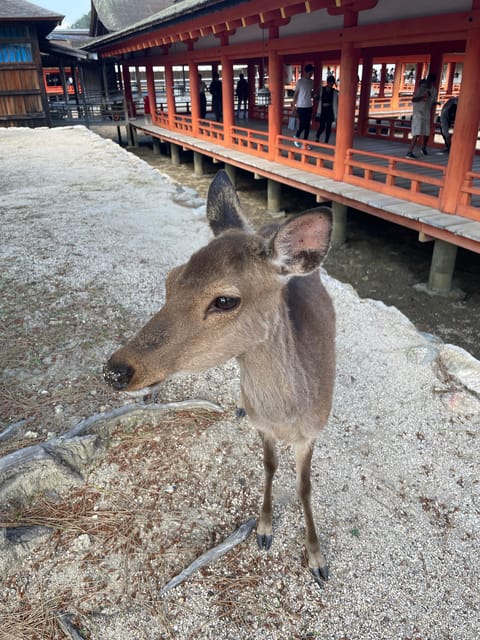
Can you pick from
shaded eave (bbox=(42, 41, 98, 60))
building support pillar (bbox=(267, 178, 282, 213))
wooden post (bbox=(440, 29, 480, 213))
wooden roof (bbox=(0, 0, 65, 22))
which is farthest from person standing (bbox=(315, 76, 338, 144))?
shaded eave (bbox=(42, 41, 98, 60))

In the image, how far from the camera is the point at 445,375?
4180 millimetres

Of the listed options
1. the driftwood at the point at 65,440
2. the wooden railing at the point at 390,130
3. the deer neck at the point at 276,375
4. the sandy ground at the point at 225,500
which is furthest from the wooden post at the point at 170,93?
the deer neck at the point at 276,375

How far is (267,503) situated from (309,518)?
258 mm

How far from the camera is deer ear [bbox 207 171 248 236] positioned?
233 centimetres

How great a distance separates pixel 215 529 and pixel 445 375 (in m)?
2.62

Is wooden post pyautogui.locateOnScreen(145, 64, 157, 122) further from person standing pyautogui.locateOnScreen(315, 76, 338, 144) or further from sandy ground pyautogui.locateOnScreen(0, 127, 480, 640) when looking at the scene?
sandy ground pyautogui.locateOnScreen(0, 127, 480, 640)

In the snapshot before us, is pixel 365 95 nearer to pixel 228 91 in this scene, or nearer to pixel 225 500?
pixel 228 91

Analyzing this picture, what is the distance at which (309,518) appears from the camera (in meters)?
2.55

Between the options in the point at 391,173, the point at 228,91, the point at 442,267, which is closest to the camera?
the point at 442,267

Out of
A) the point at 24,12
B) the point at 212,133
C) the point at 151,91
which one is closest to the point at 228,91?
the point at 212,133

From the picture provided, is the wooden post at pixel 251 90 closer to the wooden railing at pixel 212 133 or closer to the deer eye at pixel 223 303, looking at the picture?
the wooden railing at pixel 212 133

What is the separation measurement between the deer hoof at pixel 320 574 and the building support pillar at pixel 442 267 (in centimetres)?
619

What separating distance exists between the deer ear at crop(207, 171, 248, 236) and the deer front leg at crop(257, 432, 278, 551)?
46.8 inches

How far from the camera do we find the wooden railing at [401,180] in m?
7.50
